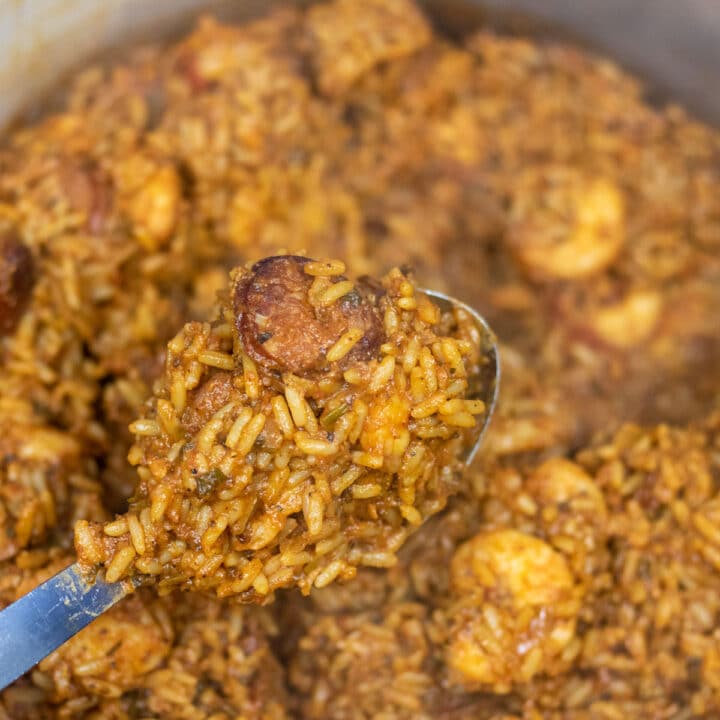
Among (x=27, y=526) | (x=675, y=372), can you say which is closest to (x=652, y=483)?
(x=675, y=372)

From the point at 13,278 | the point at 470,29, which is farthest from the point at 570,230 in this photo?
the point at 13,278

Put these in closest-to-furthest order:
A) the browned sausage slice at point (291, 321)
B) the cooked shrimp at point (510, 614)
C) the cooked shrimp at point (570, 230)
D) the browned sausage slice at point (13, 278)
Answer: the browned sausage slice at point (291, 321), the cooked shrimp at point (510, 614), the browned sausage slice at point (13, 278), the cooked shrimp at point (570, 230)

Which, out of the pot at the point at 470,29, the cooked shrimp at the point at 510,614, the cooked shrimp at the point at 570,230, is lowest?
the cooked shrimp at the point at 510,614

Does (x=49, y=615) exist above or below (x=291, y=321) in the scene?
below

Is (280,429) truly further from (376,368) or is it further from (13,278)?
(13,278)

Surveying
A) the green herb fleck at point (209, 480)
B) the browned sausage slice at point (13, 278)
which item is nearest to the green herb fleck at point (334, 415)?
the green herb fleck at point (209, 480)

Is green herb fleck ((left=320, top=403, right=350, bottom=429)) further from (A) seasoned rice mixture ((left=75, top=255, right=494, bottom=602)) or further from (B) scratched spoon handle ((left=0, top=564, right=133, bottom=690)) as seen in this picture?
(B) scratched spoon handle ((left=0, top=564, right=133, bottom=690))

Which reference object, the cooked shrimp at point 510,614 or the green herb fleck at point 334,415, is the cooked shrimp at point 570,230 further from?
the green herb fleck at point 334,415

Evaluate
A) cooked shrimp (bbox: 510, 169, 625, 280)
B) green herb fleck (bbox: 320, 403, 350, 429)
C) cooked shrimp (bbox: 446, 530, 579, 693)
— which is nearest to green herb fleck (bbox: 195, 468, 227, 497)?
green herb fleck (bbox: 320, 403, 350, 429)
